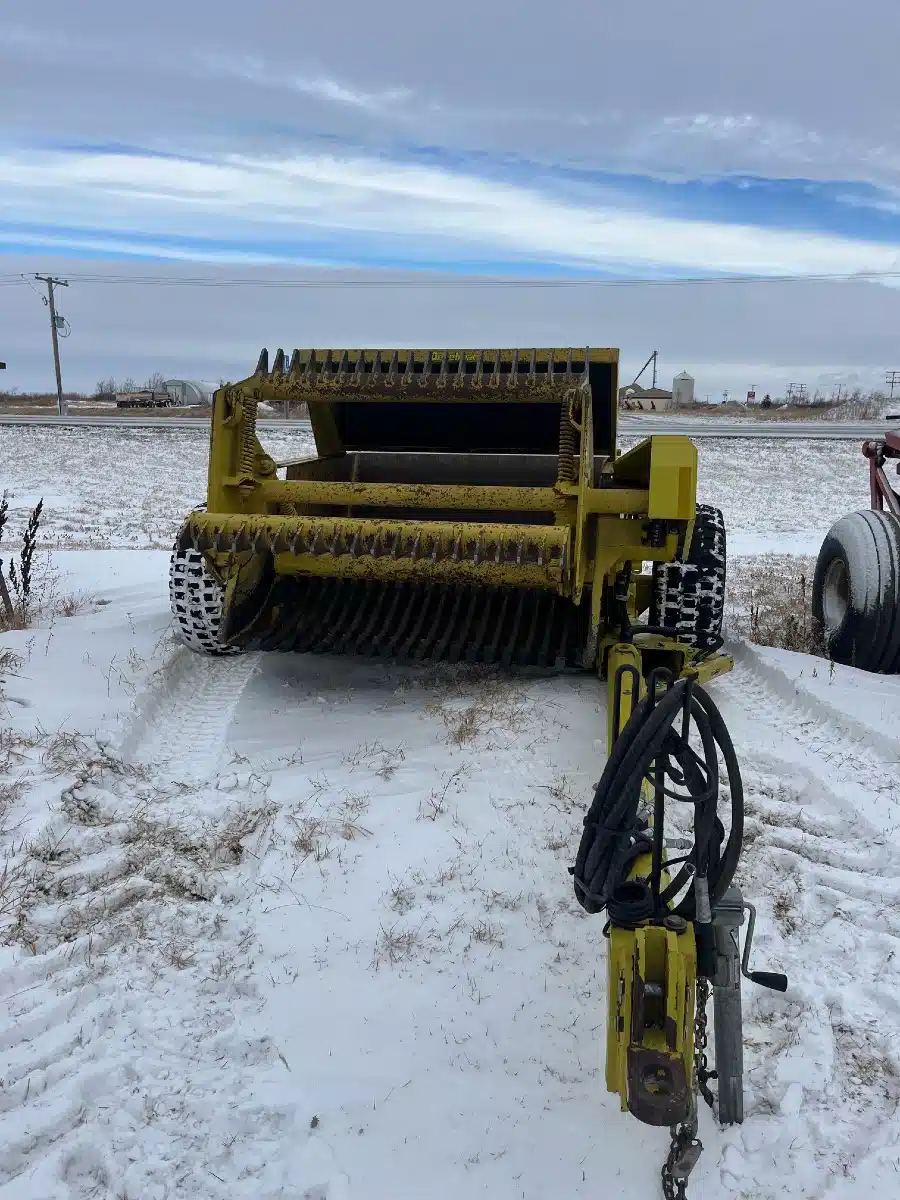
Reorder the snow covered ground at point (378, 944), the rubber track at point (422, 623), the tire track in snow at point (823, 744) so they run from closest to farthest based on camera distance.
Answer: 1. the snow covered ground at point (378, 944)
2. the tire track in snow at point (823, 744)
3. the rubber track at point (422, 623)

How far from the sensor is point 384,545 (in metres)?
4.44

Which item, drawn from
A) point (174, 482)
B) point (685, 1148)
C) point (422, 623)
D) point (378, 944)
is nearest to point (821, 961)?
point (685, 1148)

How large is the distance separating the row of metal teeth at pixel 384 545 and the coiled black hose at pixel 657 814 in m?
2.11

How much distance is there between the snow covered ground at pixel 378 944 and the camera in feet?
7.29

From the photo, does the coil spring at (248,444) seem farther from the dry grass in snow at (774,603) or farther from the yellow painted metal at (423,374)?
the dry grass in snow at (774,603)

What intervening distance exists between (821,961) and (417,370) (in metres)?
3.92

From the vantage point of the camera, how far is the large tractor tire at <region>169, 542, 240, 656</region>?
16.1ft

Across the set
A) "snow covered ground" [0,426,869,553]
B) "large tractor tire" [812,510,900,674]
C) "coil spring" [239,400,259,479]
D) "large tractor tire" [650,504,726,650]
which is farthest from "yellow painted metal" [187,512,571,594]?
"snow covered ground" [0,426,869,553]

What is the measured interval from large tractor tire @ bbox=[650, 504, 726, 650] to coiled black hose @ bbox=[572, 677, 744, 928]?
10.5 feet

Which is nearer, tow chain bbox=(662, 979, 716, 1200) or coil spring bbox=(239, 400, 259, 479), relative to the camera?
tow chain bbox=(662, 979, 716, 1200)

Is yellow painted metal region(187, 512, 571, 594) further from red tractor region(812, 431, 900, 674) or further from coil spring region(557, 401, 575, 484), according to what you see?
red tractor region(812, 431, 900, 674)

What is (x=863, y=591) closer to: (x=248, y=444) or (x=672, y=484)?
(x=672, y=484)

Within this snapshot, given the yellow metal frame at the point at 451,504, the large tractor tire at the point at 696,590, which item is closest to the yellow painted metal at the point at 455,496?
the yellow metal frame at the point at 451,504

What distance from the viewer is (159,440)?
838 inches
